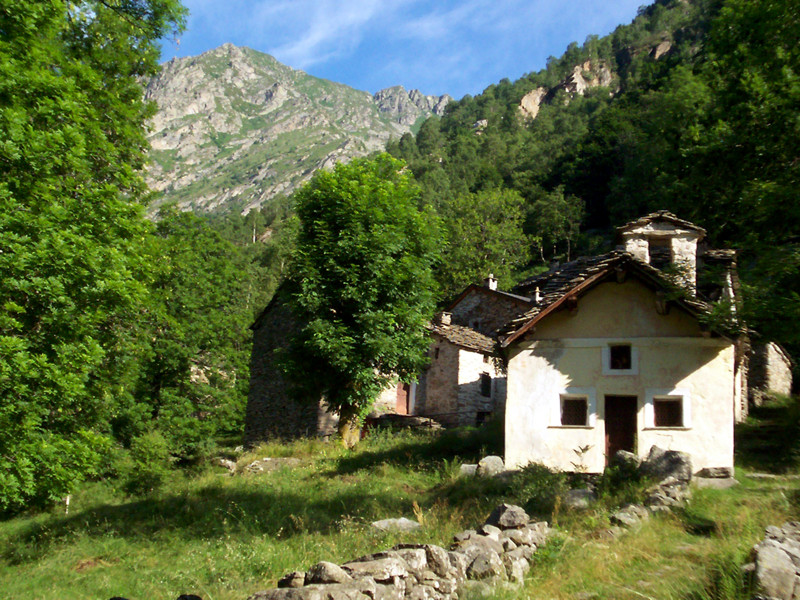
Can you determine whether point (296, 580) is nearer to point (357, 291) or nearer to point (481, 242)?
point (357, 291)

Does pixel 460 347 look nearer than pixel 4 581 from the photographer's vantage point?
No

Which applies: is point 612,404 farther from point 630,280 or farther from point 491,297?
point 491,297

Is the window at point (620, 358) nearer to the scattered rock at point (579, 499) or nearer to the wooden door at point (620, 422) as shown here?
the wooden door at point (620, 422)

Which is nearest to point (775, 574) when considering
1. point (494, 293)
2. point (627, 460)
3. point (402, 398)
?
point (627, 460)

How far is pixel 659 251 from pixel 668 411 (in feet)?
23.2

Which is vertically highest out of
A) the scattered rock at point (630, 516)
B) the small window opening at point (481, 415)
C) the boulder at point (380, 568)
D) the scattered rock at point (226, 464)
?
the small window opening at point (481, 415)

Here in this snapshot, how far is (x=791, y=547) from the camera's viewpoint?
22.4 feet

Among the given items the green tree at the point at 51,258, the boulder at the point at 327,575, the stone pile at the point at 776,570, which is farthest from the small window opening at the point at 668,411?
the green tree at the point at 51,258

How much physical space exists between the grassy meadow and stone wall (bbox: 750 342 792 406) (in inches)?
214

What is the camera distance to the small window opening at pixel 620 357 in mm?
15430

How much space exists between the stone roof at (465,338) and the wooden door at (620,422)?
463 inches

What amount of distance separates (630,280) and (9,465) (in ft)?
43.5

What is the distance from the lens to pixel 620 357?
15.6 metres

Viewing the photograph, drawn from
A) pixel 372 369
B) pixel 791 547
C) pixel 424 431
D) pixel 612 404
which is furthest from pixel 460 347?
pixel 791 547
